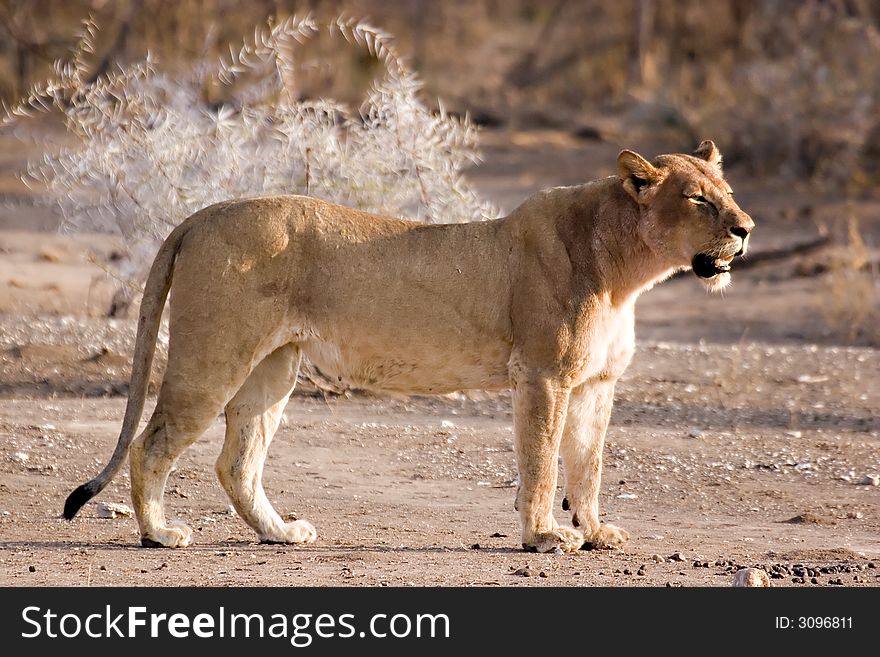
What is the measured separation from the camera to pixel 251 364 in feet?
21.7

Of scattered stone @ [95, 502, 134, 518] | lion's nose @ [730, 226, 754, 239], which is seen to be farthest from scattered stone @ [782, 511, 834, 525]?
scattered stone @ [95, 502, 134, 518]

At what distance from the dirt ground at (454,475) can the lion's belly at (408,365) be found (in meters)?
0.75

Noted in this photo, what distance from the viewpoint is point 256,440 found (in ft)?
22.8

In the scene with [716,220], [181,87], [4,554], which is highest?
[181,87]

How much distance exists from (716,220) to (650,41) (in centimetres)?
2079

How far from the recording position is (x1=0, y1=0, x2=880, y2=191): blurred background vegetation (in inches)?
780

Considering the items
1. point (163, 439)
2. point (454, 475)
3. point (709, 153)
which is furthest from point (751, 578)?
point (454, 475)

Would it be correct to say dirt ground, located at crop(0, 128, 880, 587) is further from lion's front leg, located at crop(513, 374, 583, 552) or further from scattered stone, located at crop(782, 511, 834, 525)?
lion's front leg, located at crop(513, 374, 583, 552)

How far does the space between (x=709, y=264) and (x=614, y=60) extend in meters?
20.7

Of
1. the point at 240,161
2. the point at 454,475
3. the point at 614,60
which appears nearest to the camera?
the point at 454,475

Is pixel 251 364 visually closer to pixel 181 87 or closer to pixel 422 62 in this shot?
pixel 181 87

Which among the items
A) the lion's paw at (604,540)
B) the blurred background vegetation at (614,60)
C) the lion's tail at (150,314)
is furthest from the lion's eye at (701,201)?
the blurred background vegetation at (614,60)

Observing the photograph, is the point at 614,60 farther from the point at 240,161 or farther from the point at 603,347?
the point at 603,347

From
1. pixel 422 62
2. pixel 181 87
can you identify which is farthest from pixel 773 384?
pixel 422 62
